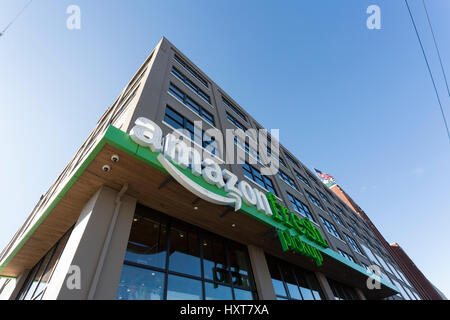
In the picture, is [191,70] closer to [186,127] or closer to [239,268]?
[186,127]

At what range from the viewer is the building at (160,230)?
6621 mm

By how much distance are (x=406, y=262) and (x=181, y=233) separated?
61971mm

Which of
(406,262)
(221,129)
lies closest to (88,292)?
(221,129)

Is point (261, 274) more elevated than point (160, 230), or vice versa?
point (160, 230)

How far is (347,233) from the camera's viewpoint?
91.1 ft

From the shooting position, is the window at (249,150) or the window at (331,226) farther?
the window at (331,226)

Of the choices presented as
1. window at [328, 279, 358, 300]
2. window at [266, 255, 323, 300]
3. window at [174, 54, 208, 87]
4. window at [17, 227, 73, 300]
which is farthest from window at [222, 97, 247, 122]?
window at [17, 227, 73, 300]

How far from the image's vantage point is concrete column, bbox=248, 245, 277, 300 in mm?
9789

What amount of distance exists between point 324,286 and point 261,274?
21.1 ft

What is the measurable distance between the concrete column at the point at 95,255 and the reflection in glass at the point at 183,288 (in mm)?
1907

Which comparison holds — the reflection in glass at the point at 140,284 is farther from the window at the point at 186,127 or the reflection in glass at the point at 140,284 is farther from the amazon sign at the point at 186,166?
the window at the point at 186,127

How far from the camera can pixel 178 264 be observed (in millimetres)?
8234

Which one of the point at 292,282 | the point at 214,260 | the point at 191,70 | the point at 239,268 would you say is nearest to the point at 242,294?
the point at 239,268

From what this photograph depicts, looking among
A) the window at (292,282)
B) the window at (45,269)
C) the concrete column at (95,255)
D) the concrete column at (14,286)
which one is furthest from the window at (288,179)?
the concrete column at (14,286)
